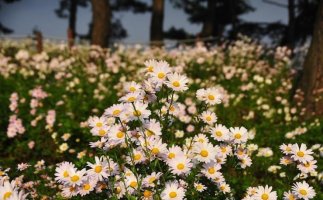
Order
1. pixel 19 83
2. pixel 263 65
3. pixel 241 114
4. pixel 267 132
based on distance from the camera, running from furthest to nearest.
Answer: pixel 263 65 → pixel 19 83 → pixel 241 114 → pixel 267 132

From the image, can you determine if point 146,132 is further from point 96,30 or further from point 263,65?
point 96,30

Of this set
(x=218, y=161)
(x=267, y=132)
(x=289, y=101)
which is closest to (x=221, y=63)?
(x=289, y=101)

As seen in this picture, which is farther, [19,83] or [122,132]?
[19,83]

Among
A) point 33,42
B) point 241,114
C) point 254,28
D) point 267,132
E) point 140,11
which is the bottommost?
point 267,132

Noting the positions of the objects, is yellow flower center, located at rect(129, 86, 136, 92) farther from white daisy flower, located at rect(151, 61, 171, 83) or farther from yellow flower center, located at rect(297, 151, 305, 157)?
yellow flower center, located at rect(297, 151, 305, 157)

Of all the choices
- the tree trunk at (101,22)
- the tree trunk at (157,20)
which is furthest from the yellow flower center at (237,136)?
the tree trunk at (157,20)

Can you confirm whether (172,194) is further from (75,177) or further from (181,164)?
(75,177)

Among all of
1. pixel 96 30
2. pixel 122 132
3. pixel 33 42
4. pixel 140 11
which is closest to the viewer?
pixel 122 132

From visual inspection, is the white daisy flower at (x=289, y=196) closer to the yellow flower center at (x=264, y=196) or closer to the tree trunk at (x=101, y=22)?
the yellow flower center at (x=264, y=196)
